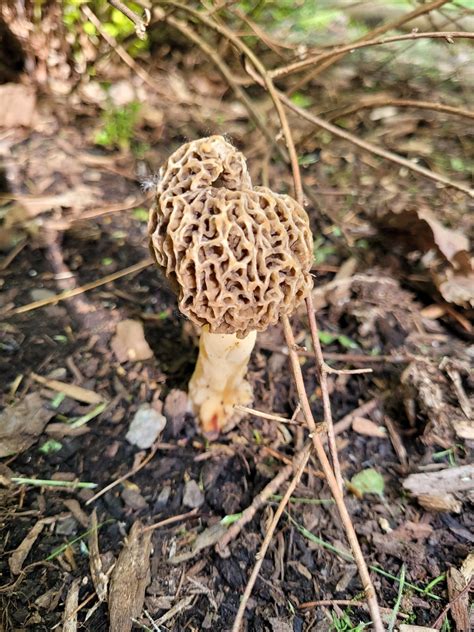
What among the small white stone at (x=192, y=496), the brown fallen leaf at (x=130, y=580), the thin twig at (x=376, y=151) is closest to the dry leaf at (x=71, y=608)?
the brown fallen leaf at (x=130, y=580)

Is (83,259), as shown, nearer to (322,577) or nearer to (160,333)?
(160,333)

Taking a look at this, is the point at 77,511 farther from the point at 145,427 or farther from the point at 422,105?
the point at 422,105

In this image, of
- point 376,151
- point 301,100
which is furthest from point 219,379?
point 301,100

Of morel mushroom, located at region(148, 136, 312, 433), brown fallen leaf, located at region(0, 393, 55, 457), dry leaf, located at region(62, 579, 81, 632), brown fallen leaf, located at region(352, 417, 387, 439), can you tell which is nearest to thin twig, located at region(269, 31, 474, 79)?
morel mushroom, located at region(148, 136, 312, 433)

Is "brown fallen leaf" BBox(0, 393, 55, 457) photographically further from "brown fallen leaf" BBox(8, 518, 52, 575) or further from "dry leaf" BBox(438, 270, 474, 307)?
"dry leaf" BBox(438, 270, 474, 307)

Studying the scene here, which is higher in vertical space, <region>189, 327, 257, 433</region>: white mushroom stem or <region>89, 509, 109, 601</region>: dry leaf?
<region>189, 327, 257, 433</region>: white mushroom stem

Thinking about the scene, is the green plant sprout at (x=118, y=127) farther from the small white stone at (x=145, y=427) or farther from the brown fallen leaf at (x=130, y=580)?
the brown fallen leaf at (x=130, y=580)
